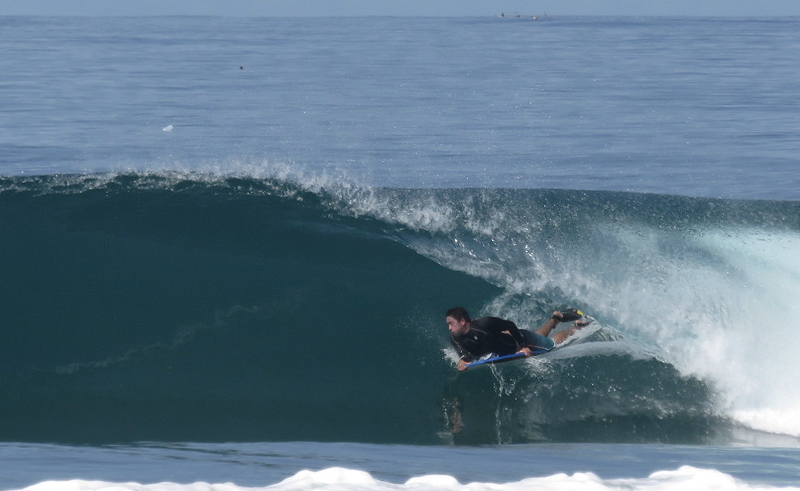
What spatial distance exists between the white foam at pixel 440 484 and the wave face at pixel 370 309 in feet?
12.4

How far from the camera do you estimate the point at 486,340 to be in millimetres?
9922

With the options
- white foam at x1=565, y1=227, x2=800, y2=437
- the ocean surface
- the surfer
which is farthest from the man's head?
white foam at x1=565, y1=227, x2=800, y2=437

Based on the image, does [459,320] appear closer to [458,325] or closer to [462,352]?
[458,325]

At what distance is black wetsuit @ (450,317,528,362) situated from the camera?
9.92 metres

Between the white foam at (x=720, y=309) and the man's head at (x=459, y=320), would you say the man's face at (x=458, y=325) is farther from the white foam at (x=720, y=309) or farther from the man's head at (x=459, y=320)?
the white foam at (x=720, y=309)

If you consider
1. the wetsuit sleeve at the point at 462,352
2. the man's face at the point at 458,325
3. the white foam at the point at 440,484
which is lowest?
the white foam at the point at 440,484

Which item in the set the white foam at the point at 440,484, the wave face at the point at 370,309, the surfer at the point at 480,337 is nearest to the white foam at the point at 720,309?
the wave face at the point at 370,309

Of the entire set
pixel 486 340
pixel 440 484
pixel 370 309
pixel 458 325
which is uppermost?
pixel 370 309

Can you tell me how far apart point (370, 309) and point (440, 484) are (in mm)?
6213

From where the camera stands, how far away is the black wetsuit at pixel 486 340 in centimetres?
992

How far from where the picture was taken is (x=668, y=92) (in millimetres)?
35656

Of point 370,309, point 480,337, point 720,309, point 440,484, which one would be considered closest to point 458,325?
point 480,337

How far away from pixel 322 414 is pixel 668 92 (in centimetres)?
2879

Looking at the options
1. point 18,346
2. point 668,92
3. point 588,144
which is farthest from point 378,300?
point 668,92
